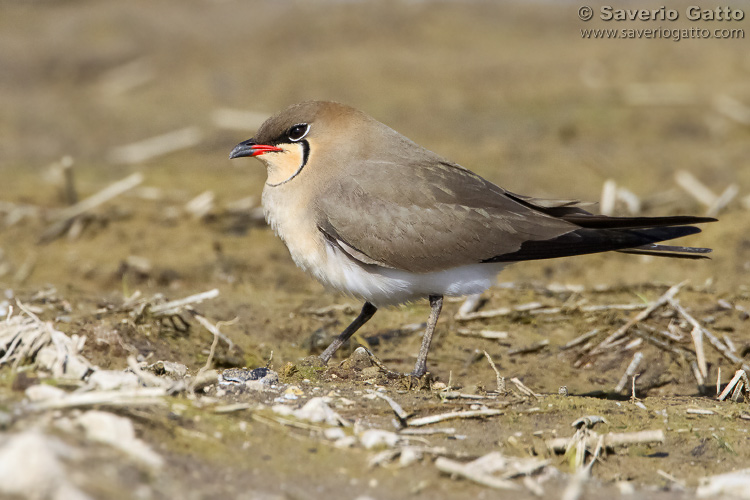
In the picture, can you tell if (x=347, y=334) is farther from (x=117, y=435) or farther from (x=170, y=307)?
(x=117, y=435)

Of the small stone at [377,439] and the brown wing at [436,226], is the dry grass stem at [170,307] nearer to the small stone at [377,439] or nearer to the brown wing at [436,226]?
the brown wing at [436,226]

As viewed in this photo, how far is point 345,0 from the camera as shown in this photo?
16094mm

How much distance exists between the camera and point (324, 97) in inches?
483

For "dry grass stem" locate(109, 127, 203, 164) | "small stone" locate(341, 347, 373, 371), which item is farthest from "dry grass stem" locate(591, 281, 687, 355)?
"dry grass stem" locate(109, 127, 203, 164)

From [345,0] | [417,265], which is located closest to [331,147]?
[417,265]

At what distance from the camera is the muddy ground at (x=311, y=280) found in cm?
348

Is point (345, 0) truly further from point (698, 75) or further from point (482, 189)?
point (482, 189)

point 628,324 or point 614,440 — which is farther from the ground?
point 628,324

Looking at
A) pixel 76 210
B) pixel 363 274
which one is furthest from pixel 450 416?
pixel 76 210

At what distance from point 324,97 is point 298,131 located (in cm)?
716

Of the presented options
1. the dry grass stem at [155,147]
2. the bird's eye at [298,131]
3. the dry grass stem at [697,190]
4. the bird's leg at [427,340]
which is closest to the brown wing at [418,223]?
the bird's leg at [427,340]

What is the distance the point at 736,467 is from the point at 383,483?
1.70 metres

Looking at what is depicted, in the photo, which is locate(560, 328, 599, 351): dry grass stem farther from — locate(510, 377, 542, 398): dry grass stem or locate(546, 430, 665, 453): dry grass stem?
locate(546, 430, 665, 453): dry grass stem

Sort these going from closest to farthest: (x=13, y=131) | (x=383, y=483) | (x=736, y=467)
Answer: (x=383, y=483) → (x=736, y=467) → (x=13, y=131)
